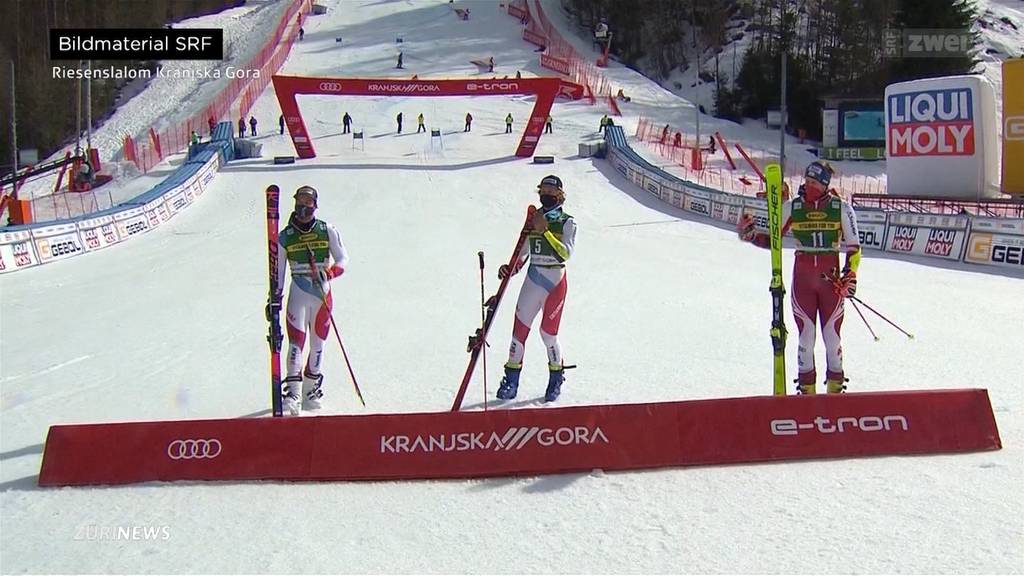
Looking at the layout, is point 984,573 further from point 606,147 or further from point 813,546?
point 606,147

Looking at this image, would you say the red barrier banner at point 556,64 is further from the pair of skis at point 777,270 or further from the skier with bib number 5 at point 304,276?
the pair of skis at point 777,270

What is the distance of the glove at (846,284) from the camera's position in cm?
660

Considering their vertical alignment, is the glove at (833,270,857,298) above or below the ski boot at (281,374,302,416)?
above

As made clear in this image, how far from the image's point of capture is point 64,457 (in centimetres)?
562

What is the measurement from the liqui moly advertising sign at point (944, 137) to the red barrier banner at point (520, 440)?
728 inches

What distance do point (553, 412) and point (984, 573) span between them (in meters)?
2.65

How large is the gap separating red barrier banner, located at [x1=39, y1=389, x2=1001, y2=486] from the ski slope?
107 millimetres

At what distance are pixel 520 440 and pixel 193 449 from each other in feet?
7.24

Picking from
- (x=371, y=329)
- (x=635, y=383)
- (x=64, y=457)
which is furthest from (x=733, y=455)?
(x=371, y=329)

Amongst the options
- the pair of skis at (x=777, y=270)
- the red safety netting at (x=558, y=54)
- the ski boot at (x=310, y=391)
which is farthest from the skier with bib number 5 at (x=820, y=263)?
the red safety netting at (x=558, y=54)

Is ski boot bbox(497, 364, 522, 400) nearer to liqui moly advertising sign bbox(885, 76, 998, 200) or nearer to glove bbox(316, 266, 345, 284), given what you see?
glove bbox(316, 266, 345, 284)

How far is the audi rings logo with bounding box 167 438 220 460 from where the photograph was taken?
5637 mm

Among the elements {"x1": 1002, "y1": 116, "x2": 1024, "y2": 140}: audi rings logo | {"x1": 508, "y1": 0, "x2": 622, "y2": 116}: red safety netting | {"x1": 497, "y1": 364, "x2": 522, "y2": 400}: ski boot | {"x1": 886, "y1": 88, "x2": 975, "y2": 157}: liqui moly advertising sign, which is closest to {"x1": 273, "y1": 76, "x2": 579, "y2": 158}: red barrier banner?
{"x1": 508, "y1": 0, "x2": 622, "y2": 116}: red safety netting

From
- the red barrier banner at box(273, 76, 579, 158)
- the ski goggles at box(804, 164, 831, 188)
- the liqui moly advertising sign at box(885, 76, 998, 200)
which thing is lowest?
the ski goggles at box(804, 164, 831, 188)
